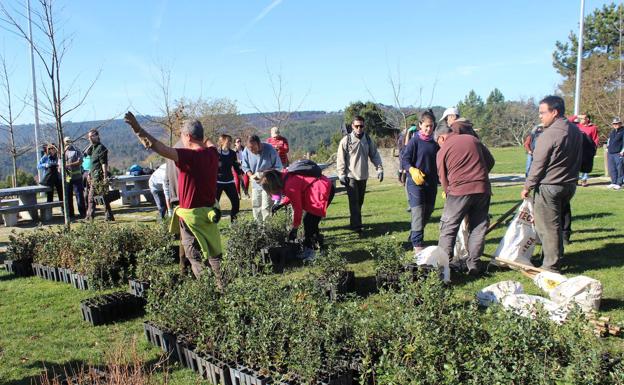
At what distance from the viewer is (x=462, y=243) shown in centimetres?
583

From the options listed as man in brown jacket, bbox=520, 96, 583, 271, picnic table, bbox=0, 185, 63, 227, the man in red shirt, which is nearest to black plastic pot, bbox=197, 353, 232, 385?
the man in red shirt

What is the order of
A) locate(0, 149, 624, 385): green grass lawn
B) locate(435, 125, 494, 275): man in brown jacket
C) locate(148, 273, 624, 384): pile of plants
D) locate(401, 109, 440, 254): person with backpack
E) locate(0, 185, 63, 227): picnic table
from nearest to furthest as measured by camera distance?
1. locate(148, 273, 624, 384): pile of plants
2. locate(0, 149, 624, 385): green grass lawn
3. locate(435, 125, 494, 275): man in brown jacket
4. locate(401, 109, 440, 254): person with backpack
5. locate(0, 185, 63, 227): picnic table

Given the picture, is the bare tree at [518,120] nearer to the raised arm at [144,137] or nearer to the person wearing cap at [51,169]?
the person wearing cap at [51,169]

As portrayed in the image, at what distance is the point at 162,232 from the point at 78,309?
172cm

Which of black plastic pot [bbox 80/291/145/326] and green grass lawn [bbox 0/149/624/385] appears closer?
green grass lawn [bbox 0/149/624/385]

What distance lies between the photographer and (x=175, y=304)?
3.81m

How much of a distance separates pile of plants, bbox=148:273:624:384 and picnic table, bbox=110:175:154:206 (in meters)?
10.2

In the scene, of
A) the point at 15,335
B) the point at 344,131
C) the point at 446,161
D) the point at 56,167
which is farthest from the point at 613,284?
the point at 56,167

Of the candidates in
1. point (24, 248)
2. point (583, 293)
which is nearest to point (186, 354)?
point (583, 293)

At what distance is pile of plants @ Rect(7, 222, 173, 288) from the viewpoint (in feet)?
18.8

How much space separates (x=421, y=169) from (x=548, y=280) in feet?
6.94

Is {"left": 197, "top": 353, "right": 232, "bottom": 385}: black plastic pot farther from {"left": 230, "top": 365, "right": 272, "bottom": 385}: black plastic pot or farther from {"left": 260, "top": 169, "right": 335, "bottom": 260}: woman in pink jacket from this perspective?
{"left": 260, "top": 169, "right": 335, "bottom": 260}: woman in pink jacket

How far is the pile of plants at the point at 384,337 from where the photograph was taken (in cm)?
252

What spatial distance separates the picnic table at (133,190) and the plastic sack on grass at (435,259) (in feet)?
33.7
